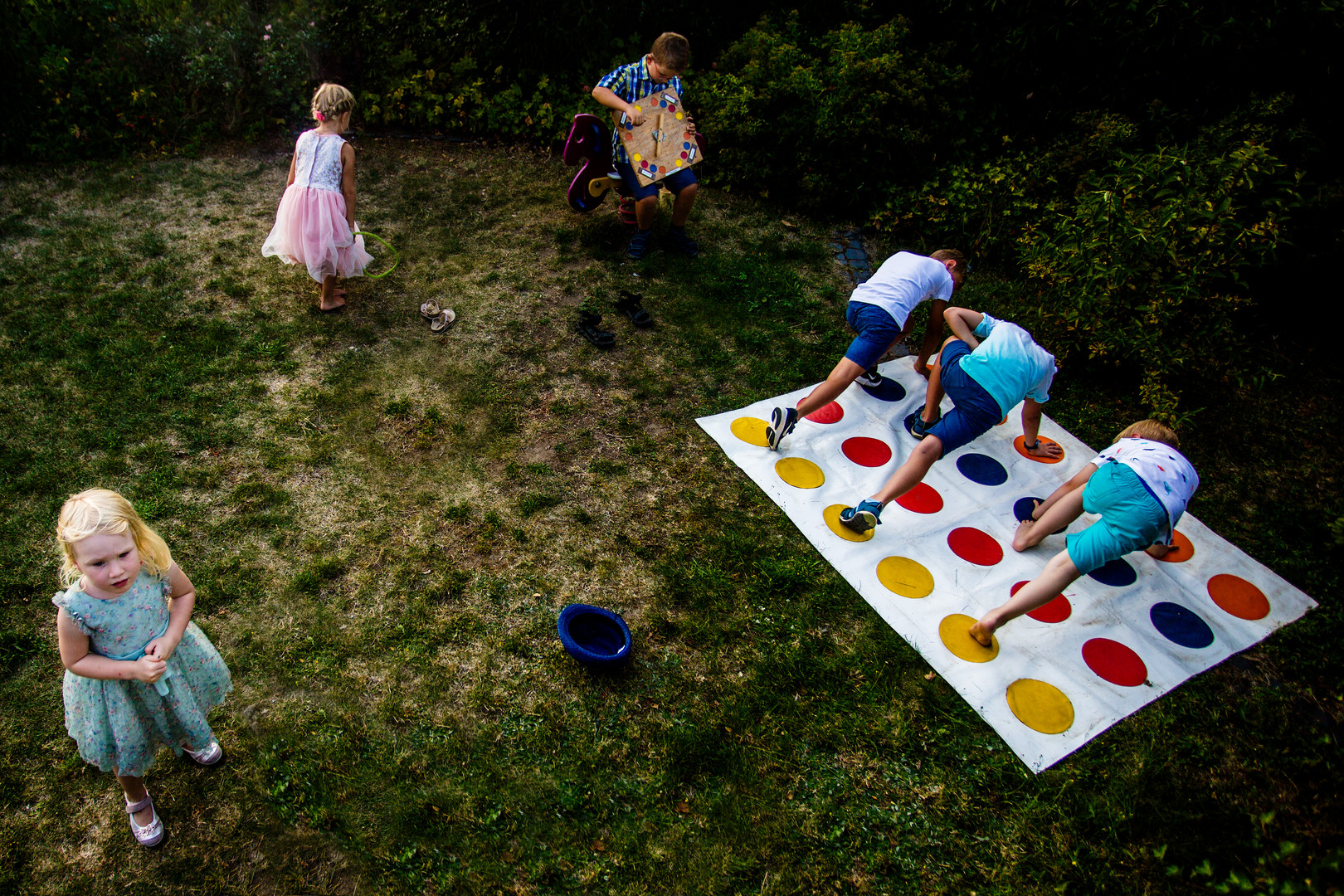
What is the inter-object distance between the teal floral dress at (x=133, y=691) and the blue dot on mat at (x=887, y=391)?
3829 mm

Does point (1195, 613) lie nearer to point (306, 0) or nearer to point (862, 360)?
point (862, 360)

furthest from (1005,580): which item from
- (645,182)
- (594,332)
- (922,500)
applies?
(645,182)

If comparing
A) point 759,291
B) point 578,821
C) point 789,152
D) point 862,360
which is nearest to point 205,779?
point 578,821

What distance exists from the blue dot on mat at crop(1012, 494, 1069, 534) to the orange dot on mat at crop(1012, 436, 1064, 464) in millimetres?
366

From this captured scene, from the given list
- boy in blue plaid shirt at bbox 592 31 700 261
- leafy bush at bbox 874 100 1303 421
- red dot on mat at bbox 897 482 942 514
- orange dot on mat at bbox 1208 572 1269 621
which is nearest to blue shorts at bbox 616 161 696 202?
boy in blue plaid shirt at bbox 592 31 700 261

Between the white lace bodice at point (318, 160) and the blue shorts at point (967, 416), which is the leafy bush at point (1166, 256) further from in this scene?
the white lace bodice at point (318, 160)

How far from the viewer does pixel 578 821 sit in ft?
8.20

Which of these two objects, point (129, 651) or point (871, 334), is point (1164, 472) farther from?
point (129, 651)

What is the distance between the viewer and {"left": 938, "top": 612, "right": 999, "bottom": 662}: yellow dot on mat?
3.15m

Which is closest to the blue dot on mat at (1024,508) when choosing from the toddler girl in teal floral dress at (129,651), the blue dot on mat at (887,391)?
the blue dot on mat at (887,391)

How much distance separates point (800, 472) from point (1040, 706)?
5.35 feet

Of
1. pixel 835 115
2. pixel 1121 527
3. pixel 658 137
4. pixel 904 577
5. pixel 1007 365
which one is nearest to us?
pixel 1121 527

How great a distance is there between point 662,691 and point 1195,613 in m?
2.69

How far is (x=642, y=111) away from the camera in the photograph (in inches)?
198
